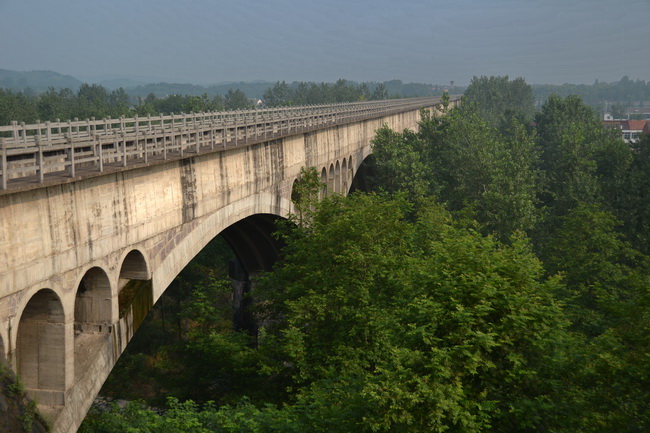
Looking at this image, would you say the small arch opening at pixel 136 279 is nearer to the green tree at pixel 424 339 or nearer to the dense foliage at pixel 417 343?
the dense foliage at pixel 417 343

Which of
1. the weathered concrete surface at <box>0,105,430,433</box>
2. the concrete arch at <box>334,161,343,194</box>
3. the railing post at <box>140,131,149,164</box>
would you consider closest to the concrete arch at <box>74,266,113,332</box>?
the weathered concrete surface at <box>0,105,430,433</box>

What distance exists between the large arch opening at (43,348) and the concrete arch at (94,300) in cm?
252

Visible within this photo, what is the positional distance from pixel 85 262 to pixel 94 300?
1907mm

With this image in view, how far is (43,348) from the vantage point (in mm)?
19359

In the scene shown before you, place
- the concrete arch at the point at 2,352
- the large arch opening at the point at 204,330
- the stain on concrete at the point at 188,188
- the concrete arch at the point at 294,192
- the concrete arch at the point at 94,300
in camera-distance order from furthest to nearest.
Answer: the concrete arch at the point at 294,192 < the large arch opening at the point at 204,330 < the stain on concrete at the point at 188,188 < the concrete arch at the point at 94,300 < the concrete arch at the point at 2,352

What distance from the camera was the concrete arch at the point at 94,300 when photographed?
21766mm

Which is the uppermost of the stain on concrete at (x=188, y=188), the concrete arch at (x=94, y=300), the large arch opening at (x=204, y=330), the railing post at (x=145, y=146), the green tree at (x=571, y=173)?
the railing post at (x=145, y=146)

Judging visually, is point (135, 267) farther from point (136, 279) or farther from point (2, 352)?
point (2, 352)

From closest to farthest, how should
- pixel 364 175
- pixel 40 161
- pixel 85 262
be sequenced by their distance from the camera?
pixel 40 161 → pixel 85 262 → pixel 364 175

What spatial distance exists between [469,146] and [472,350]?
54.4 metres

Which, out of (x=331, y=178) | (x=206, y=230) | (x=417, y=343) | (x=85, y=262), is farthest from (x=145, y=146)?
(x=331, y=178)

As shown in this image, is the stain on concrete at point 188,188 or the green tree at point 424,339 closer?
the green tree at point 424,339

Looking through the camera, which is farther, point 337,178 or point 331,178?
A: point 337,178

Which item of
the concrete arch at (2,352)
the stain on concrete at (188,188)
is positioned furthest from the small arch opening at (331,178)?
the concrete arch at (2,352)
